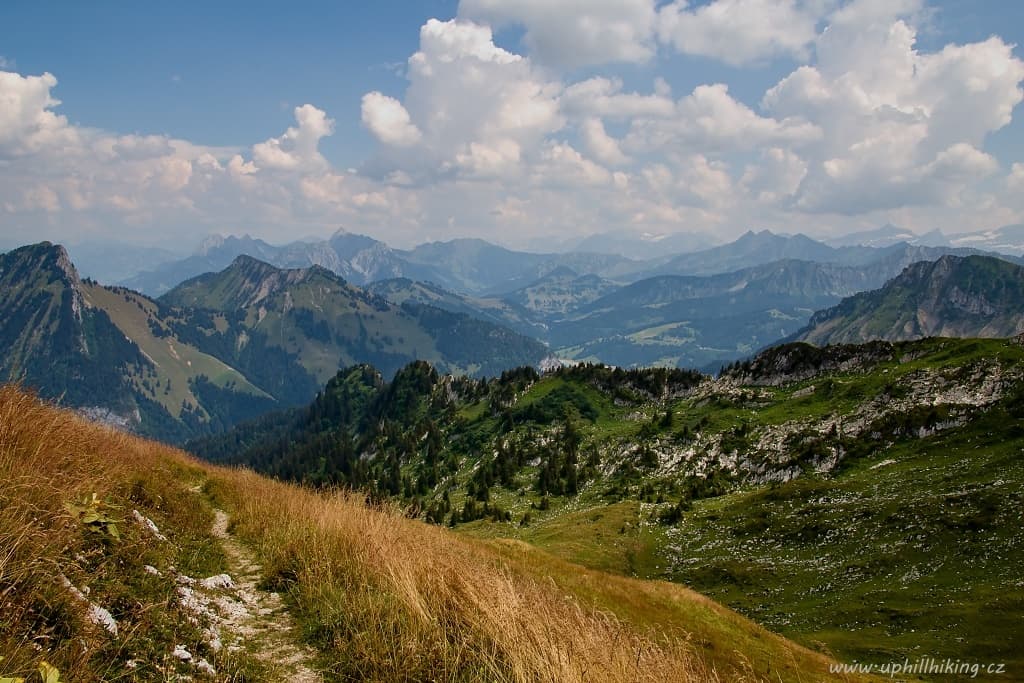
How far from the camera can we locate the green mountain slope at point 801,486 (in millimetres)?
32281

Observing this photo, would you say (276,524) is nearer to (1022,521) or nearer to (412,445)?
(1022,521)

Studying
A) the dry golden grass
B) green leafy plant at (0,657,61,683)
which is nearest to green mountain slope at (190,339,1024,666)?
Result: the dry golden grass

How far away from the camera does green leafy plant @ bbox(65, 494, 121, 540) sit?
8.57 meters

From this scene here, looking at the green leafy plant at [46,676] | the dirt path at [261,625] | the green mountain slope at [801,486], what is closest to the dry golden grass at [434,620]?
the dirt path at [261,625]

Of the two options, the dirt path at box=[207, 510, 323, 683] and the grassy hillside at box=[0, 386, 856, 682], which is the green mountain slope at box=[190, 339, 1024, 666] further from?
the dirt path at box=[207, 510, 323, 683]

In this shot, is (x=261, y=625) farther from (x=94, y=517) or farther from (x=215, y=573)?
(x=94, y=517)

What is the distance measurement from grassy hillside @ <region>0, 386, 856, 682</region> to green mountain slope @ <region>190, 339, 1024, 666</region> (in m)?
26.7

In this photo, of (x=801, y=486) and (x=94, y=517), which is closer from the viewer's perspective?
(x=94, y=517)

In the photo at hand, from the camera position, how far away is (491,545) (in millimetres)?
20656

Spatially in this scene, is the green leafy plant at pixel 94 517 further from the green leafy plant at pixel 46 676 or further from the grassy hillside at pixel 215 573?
the green leafy plant at pixel 46 676

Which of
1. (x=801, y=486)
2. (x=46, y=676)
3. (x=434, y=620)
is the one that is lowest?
(x=801, y=486)

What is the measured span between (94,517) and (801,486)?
5957cm

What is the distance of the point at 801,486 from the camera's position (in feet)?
180

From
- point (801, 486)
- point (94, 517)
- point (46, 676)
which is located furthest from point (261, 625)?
point (801, 486)
